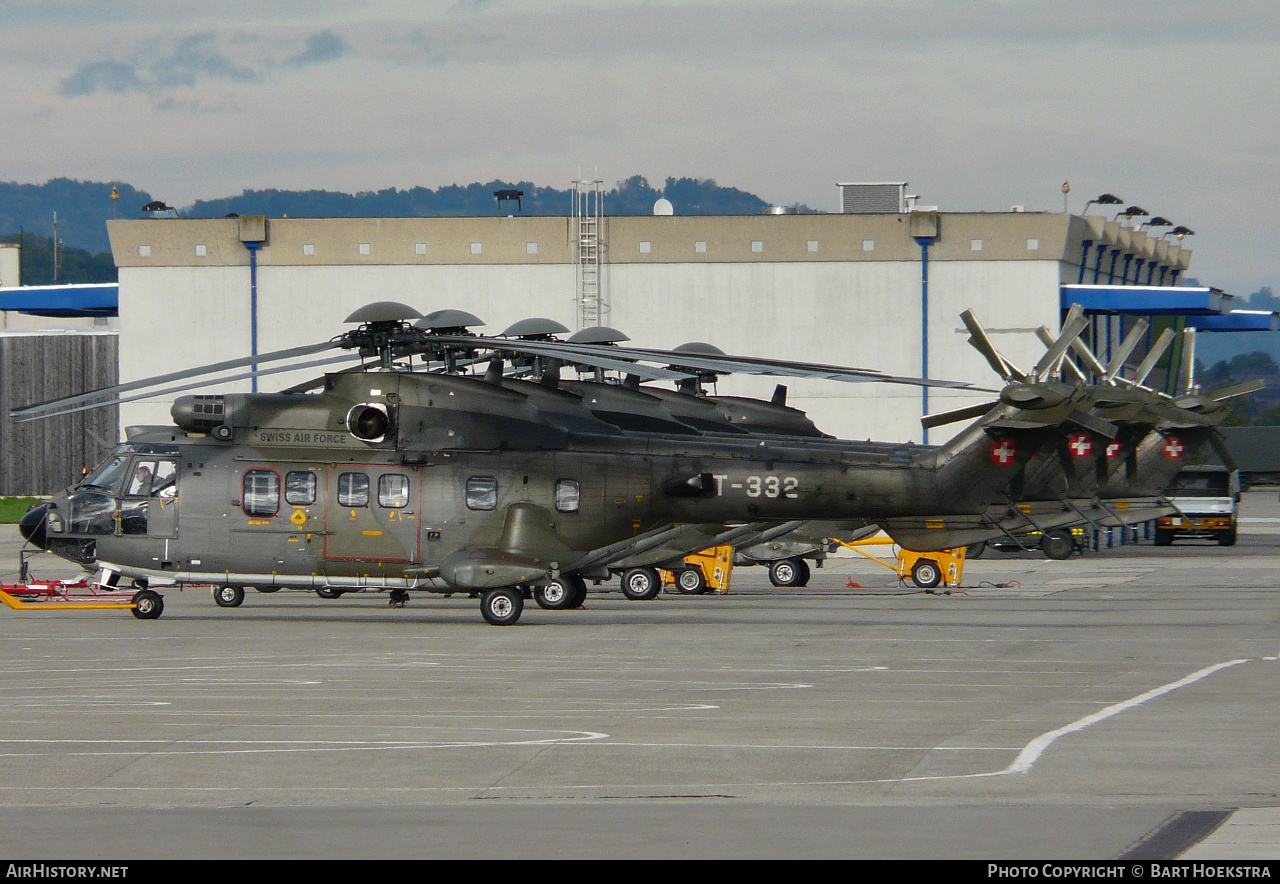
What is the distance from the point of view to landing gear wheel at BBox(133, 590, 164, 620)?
80.2 ft

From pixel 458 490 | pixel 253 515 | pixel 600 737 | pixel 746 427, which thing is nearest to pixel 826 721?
pixel 600 737

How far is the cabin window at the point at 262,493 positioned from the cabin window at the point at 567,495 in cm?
460

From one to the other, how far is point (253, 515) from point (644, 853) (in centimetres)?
1678

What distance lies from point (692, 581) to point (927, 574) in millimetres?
5898

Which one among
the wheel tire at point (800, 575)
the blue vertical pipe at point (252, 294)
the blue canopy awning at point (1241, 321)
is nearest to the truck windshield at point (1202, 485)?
the blue canopy awning at point (1241, 321)

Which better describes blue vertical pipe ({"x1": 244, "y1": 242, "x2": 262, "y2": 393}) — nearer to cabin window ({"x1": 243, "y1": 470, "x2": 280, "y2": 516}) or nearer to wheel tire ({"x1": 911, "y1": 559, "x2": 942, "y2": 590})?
wheel tire ({"x1": 911, "y1": 559, "x2": 942, "y2": 590})

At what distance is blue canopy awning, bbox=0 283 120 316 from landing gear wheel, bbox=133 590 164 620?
31.4 m

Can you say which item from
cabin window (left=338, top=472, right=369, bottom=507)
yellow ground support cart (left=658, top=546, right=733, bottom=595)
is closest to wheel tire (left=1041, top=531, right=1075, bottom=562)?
yellow ground support cart (left=658, top=546, right=733, bottom=595)

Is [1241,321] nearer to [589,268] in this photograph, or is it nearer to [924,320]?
[924,320]

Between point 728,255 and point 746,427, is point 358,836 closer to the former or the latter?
point 746,427

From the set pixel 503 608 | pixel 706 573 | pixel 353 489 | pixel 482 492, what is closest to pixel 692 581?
pixel 706 573

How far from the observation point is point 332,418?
940 inches

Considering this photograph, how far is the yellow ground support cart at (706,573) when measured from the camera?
3209cm

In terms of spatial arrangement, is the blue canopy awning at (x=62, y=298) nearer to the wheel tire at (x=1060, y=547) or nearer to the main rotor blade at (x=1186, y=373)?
the wheel tire at (x=1060, y=547)
